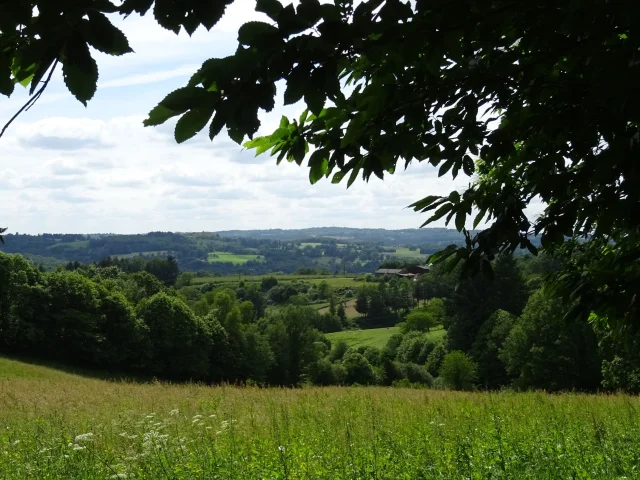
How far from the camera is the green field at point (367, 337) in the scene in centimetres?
7714

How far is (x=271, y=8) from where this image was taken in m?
1.67

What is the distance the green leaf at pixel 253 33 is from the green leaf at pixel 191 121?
0.73ft

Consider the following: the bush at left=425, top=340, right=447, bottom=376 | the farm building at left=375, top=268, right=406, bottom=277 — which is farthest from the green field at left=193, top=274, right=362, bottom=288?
the bush at left=425, top=340, right=447, bottom=376

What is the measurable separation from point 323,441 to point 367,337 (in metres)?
79.5

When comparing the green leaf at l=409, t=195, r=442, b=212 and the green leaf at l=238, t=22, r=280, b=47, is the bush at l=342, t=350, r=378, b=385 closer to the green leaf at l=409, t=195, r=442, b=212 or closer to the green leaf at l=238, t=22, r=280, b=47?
the green leaf at l=409, t=195, r=442, b=212

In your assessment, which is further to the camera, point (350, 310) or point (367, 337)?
point (350, 310)

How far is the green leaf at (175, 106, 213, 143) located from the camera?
1.64 metres

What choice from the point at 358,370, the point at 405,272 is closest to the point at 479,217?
the point at 358,370

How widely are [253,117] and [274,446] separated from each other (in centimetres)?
566

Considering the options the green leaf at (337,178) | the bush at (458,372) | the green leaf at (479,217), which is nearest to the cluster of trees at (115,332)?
the bush at (458,372)

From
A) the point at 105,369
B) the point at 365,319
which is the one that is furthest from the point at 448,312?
the point at 365,319

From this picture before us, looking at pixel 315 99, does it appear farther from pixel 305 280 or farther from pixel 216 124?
pixel 305 280

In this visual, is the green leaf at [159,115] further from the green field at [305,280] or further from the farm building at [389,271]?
the farm building at [389,271]

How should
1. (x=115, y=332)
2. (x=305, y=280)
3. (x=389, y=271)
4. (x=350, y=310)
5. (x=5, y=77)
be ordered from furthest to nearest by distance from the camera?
(x=389, y=271)
(x=305, y=280)
(x=350, y=310)
(x=115, y=332)
(x=5, y=77)
